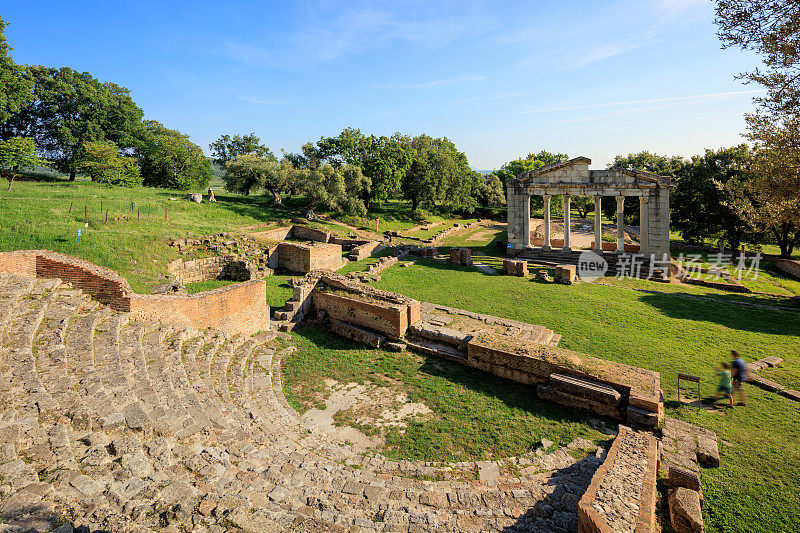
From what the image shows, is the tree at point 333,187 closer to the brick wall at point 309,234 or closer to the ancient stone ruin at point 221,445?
the brick wall at point 309,234

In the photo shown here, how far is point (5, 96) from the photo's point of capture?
32.1 metres

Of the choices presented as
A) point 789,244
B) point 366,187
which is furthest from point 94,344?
point 789,244

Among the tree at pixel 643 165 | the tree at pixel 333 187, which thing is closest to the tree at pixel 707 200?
the tree at pixel 643 165

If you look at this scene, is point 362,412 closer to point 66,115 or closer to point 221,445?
point 221,445

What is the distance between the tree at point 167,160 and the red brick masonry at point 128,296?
4348 cm

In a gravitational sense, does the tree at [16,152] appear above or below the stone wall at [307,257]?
above

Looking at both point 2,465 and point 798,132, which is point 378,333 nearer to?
point 2,465

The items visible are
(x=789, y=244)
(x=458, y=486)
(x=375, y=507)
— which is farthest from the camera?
(x=789, y=244)

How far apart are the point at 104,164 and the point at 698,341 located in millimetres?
49137

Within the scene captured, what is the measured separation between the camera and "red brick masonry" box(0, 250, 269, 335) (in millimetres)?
11523

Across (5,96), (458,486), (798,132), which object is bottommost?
(458,486)

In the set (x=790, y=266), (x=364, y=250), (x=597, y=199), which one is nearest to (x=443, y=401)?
(x=364, y=250)

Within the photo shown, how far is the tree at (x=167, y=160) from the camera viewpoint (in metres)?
49.1

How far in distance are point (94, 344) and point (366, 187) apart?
1422 inches
